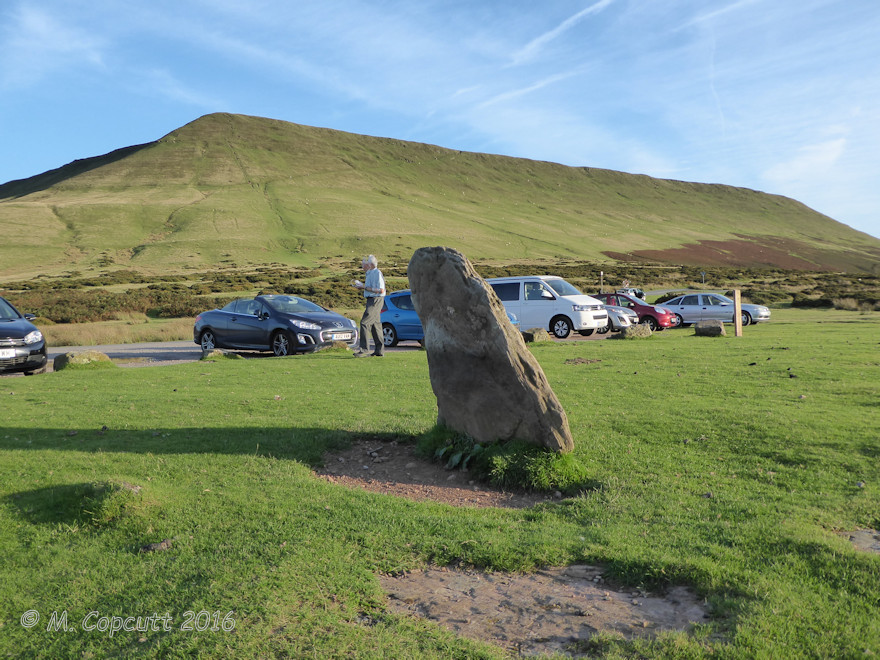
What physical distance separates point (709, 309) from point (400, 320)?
16.8 metres

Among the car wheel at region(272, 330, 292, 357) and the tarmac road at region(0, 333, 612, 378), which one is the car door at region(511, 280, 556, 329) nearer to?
the tarmac road at region(0, 333, 612, 378)

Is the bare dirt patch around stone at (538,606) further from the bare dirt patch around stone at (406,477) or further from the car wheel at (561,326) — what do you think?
the car wheel at (561,326)

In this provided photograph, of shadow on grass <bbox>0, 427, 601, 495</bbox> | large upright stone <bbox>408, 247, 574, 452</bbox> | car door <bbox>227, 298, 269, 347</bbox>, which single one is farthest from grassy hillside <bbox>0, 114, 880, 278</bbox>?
large upright stone <bbox>408, 247, 574, 452</bbox>

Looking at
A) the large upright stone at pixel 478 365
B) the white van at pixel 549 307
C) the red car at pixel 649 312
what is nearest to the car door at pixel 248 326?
the white van at pixel 549 307

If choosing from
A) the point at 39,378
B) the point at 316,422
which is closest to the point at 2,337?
the point at 39,378

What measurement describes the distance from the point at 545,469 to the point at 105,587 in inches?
144

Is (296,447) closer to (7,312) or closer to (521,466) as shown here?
(521,466)

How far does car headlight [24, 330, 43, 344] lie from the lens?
46.9ft

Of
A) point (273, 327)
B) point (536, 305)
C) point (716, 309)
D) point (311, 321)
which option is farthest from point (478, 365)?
point (716, 309)

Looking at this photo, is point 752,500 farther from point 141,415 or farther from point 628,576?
point 141,415

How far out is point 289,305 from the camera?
1894 cm

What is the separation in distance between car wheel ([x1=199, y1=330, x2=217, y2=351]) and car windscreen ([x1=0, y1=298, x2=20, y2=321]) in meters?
5.00

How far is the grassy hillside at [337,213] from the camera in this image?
9350cm

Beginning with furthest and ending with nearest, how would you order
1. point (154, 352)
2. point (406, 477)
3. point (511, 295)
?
point (511, 295) → point (154, 352) → point (406, 477)
